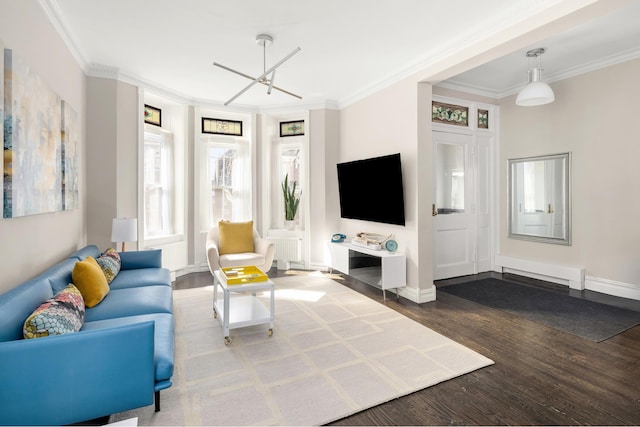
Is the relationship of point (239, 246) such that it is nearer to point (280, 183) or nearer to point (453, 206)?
point (280, 183)

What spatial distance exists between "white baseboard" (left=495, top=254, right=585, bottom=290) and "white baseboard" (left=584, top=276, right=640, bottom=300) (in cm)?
9

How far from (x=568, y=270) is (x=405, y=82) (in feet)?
10.8

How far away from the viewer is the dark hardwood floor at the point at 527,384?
1.88 m

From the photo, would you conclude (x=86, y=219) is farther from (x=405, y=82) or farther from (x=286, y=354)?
(x=405, y=82)

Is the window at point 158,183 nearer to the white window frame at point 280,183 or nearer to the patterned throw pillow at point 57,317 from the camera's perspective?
the white window frame at point 280,183

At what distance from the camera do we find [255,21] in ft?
9.76

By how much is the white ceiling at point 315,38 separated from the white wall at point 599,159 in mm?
327

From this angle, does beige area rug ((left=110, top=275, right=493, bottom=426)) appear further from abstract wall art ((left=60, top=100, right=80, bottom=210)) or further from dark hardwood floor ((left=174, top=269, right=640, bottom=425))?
abstract wall art ((left=60, top=100, right=80, bottom=210))

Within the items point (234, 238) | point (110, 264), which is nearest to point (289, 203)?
point (234, 238)

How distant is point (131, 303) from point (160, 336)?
25.7 inches

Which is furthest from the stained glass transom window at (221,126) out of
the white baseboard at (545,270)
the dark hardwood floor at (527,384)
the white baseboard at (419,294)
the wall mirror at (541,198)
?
the white baseboard at (545,270)

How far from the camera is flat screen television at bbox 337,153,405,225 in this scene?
4.12 meters

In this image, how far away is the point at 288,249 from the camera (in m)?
5.55

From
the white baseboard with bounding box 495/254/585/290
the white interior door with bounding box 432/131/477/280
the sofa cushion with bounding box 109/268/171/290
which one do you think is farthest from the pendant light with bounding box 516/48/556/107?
the sofa cushion with bounding box 109/268/171/290
